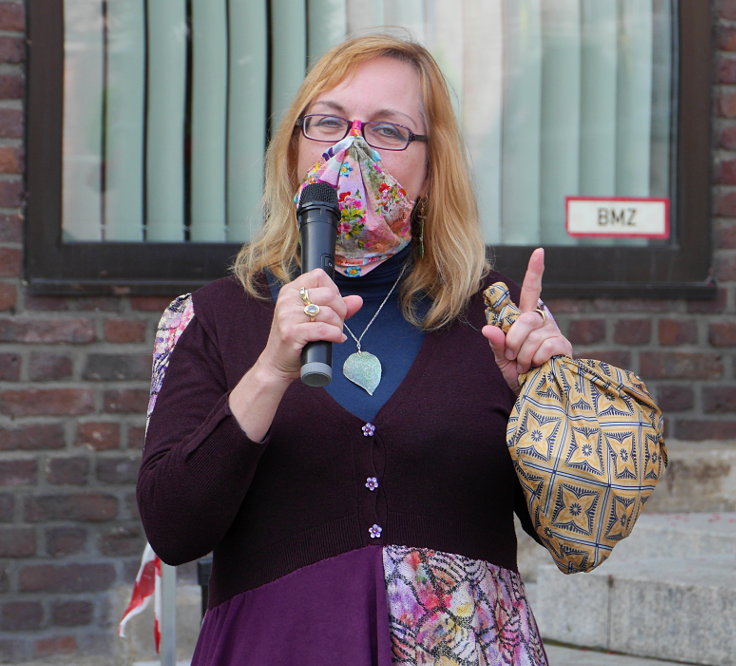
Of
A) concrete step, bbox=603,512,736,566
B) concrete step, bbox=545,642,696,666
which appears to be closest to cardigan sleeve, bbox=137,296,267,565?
concrete step, bbox=545,642,696,666

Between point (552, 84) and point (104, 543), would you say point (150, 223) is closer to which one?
point (104, 543)

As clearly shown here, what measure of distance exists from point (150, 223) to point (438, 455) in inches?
117

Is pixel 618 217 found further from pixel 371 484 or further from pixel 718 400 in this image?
pixel 371 484

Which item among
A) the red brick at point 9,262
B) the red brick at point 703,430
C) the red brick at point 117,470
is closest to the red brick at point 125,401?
the red brick at point 117,470

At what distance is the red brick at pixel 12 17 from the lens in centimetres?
450

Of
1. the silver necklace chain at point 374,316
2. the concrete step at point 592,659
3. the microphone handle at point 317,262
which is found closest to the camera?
the microphone handle at point 317,262

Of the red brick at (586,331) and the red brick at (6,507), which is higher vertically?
the red brick at (586,331)

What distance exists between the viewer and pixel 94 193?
4762 millimetres

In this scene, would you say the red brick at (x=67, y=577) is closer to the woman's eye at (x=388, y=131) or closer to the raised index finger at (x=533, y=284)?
the woman's eye at (x=388, y=131)

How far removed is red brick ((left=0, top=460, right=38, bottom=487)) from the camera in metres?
4.46

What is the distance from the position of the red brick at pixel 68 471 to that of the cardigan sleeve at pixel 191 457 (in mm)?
2476

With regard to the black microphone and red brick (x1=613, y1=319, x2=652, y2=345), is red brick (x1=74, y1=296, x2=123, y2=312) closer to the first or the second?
red brick (x1=613, y1=319, x2=652, y2=345)

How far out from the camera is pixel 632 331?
514 cm

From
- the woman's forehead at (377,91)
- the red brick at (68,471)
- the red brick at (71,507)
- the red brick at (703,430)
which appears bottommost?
the red brick at (71,507)
